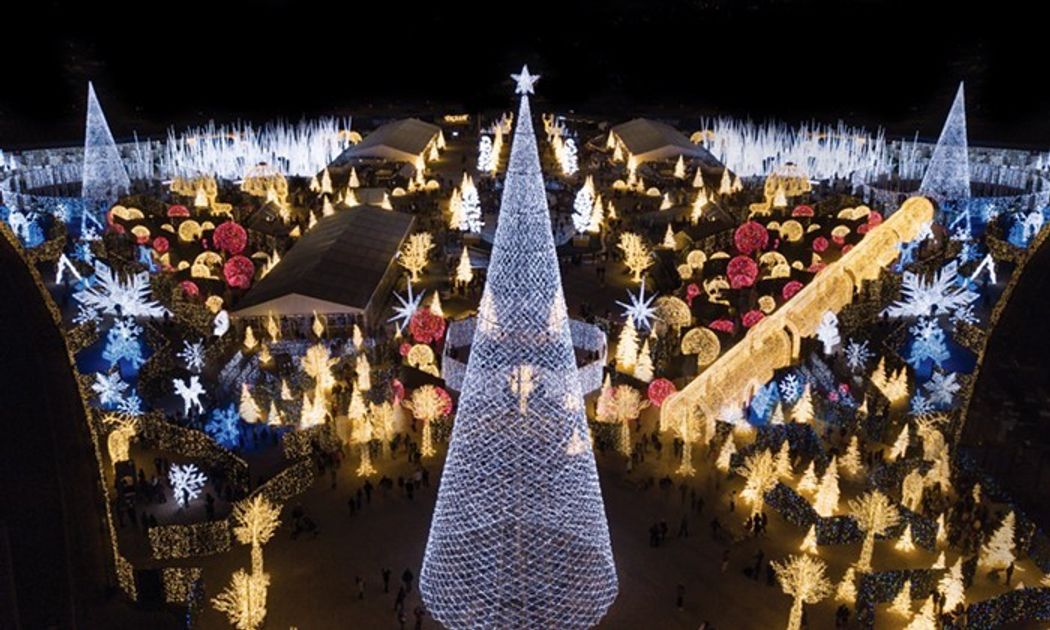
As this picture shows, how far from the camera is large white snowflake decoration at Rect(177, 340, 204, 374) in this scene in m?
28.0

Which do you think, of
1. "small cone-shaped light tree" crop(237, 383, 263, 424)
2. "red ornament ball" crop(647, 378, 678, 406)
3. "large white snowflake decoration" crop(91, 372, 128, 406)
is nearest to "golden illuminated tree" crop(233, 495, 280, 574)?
"small cone-shaped light tree" crop(237, 383, 263, 424)

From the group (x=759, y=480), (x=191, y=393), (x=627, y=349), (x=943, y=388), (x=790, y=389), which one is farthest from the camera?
(x=627, y=349)

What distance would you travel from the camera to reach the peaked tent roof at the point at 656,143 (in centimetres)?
5312

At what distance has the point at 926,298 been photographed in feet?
101

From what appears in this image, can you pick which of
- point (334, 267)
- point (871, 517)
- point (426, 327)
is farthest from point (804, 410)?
point (334, 267)

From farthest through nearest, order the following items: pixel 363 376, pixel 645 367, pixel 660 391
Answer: pixel 645 367, pixel 363 376, pixel 660 391

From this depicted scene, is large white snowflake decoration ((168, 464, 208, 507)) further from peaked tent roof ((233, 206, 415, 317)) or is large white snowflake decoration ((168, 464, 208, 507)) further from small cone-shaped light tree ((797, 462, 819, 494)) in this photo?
small cone-shaped light tree ((797, 462, 819, 494))

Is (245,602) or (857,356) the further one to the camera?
(857,356)

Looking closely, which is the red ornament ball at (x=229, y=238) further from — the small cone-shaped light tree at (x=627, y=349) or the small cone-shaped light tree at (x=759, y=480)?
the small cone-shaped light tree at (x=759, y=480)

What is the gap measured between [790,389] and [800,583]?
30.9 ft

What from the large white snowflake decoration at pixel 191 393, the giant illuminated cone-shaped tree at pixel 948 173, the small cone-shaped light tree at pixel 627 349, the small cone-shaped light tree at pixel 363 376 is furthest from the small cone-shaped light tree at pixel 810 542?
the giant illuminated cone-shaped tree at pixel 948 173

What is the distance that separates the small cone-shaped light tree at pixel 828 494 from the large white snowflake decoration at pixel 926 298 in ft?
37.9

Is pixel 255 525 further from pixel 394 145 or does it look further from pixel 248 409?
pixel 394 145

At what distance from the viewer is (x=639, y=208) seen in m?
46.5
